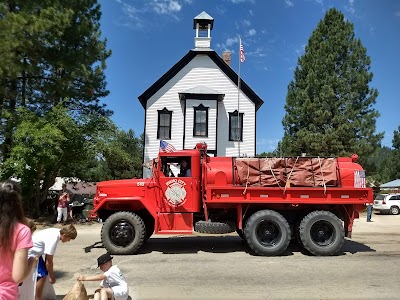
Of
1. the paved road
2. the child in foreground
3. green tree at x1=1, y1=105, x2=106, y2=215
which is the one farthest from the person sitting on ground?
green tree at x1=1, y1=105, x2=106, y2=215

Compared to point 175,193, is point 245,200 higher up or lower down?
lower down

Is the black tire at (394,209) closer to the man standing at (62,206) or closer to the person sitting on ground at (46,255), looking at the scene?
the man standing at (62,206)

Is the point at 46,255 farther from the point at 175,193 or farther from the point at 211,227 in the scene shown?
the point at 211,227

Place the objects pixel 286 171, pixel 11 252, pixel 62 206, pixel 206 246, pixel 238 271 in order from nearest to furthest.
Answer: pixel 11 252
pixel 238 271
pixel 286 171
pixel 206 246
pixel 62 206

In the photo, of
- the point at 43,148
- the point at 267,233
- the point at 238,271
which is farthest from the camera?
the point at 43,148

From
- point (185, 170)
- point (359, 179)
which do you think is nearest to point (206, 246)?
point (185, 170)

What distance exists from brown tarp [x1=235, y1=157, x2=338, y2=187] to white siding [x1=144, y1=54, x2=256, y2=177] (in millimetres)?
13091

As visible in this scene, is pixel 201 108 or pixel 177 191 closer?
pixel 177 191

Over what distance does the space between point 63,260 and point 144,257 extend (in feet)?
6.49

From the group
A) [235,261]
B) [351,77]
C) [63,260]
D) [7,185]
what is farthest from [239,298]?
[351,77]

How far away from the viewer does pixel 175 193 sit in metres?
9.52

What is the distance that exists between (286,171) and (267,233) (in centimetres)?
172

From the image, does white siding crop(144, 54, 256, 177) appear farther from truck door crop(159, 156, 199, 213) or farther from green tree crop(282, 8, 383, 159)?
truck door crop(159, 156, 199, 213)

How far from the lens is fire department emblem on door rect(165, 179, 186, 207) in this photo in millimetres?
9500
